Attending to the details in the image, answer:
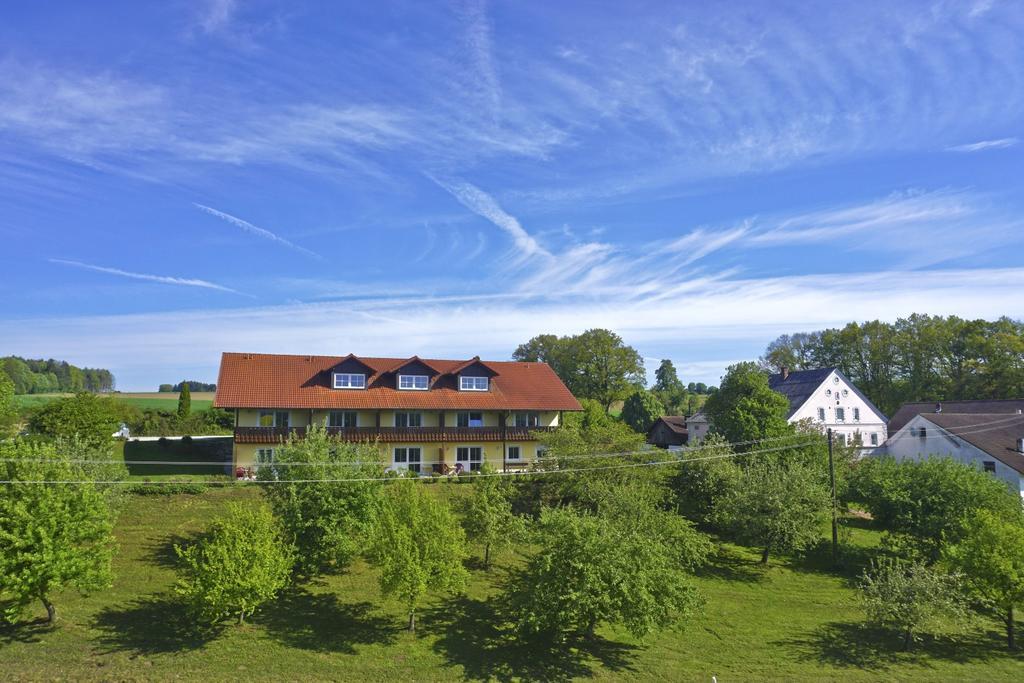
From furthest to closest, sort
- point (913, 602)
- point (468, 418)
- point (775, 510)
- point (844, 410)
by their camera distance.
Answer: point (844, 410), point (468, 418), point (775, 510), point (913, 602)

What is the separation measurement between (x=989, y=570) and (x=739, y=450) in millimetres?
19577

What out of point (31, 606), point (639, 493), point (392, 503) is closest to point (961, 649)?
point (639, 493)

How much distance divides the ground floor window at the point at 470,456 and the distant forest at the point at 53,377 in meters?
114

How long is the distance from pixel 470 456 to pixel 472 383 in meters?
5.89

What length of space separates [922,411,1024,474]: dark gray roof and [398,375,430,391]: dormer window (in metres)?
46.3

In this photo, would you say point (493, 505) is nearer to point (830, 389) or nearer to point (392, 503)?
Answer: point (392, 503)

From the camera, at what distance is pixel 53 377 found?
15900 centimetres

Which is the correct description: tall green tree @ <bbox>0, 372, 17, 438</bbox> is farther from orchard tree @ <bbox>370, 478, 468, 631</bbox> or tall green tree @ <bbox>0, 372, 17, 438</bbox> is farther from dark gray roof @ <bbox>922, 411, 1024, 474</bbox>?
dark gray roof @ <bbox>922, 411, 1024, 474</bbox>

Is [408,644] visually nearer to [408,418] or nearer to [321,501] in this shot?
[321,501]

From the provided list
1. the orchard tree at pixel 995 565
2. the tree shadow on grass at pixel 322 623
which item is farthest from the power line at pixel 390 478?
the orchard tree at pixel 995 565

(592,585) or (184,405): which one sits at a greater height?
(184,405)

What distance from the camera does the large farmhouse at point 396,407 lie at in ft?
143

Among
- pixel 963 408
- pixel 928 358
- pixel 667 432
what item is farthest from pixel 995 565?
pixel 928 358

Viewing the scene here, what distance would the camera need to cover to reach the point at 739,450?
47.0 metres
